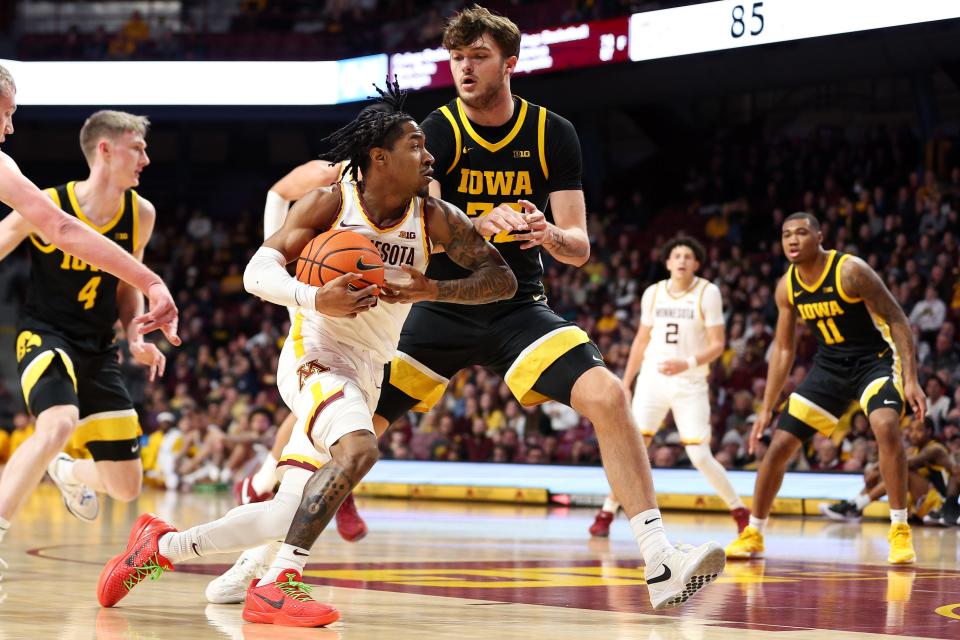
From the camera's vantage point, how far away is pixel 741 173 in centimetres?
2116

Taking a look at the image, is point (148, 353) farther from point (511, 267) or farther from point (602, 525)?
point (602, 525)

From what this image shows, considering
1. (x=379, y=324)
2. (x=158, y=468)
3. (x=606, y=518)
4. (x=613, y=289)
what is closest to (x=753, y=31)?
(x=613, y=289)

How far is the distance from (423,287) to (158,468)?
14.2 m

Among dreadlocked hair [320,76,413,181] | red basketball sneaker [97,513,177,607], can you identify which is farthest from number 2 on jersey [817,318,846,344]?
red basketball sneaker [97,513,177,607]

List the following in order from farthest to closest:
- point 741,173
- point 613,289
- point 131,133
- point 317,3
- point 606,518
A: point 317,3
point 741,173
point 613,289
point 606,518
point 131,133

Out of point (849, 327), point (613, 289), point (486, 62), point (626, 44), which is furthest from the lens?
point (613, 289)

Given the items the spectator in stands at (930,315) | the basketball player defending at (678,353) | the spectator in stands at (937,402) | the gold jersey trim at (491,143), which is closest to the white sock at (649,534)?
the gold jersey trim at (491,143)

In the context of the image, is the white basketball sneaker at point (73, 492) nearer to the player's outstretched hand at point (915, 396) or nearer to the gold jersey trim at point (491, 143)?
the gold jersey trim at point (491, 143)

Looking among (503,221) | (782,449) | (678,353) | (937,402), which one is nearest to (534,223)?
(503,221)

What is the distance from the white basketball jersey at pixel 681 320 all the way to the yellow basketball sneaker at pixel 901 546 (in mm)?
2927

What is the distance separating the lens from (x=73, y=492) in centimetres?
756

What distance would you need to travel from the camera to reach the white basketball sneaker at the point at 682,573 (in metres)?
4.75

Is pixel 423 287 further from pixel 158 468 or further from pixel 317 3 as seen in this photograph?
pixel 317 3

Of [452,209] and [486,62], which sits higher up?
[486,62]
